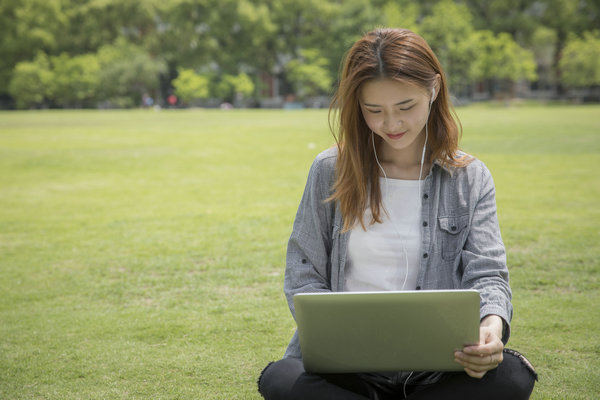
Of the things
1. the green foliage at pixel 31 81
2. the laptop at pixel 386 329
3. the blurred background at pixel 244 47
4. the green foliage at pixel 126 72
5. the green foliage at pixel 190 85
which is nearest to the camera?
the laptop at pixel 386 329

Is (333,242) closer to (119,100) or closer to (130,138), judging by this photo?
(130,138)

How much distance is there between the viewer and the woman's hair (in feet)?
6.86

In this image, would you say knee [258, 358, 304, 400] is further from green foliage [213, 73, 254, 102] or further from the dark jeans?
green foliage [213, 73, 254, 102]

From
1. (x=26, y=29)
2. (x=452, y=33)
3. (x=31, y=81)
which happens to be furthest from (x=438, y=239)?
(x=26, y=29)

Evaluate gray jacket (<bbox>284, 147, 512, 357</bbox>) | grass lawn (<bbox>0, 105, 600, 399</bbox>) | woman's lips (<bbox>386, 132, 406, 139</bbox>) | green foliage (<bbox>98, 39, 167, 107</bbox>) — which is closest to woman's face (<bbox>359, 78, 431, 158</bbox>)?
woman's lips (<bbox>386, 132, 406, 139</bbox>)

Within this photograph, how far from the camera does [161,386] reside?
3.08 metres

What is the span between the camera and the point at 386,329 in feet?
6.02

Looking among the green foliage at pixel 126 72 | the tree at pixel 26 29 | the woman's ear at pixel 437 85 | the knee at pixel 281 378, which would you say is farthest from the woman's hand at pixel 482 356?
the tree at pixel 26 29

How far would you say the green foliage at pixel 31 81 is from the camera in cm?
5175

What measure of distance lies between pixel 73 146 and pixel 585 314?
1509 cm

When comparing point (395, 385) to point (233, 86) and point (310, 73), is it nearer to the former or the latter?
point (310, 73)

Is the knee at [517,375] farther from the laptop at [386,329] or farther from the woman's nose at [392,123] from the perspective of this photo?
the woman's nose at [392,123]

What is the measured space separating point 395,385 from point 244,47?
2277 inches

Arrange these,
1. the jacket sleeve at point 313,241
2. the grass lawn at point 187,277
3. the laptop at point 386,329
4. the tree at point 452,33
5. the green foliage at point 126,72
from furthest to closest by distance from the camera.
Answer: the green foliage at point 126,72, the tree at point 452,33, the grass lawn at point 187,277, the jacket sleeve at point 313,241, the laptop at point 386,329
